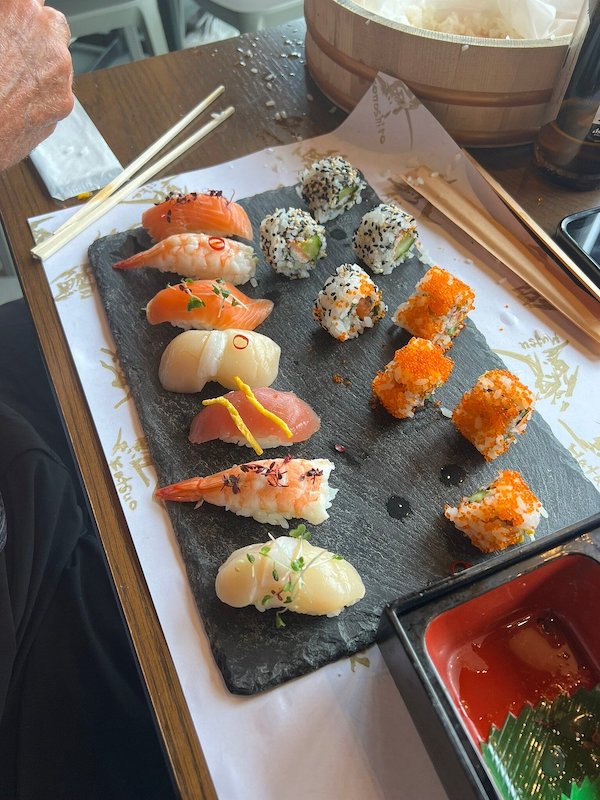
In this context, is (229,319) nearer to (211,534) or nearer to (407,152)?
(211,534)

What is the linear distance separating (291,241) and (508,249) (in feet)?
1.52

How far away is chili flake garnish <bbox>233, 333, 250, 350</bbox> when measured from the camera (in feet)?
3.72

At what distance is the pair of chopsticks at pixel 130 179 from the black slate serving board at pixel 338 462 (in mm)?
85

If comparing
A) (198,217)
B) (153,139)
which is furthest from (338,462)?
(153,139)

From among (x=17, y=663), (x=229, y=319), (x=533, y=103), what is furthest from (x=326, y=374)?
(x=533, y=103)

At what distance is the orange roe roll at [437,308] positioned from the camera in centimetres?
115

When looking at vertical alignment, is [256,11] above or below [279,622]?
above

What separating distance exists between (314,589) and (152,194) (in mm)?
1004

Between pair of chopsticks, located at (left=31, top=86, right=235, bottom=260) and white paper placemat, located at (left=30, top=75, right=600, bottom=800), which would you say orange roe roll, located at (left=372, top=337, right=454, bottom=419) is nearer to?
white paper placemat, located at (left=30, top=75, right=600, bottom=800)

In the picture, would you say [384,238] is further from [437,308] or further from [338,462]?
[338,462]

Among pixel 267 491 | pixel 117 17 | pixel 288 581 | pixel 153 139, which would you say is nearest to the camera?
pixel 288 581

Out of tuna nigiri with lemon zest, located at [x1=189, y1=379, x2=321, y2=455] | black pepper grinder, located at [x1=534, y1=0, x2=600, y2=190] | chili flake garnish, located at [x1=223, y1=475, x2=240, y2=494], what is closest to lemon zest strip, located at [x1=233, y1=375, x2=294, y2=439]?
tuna nigiri with lemon zest, located at [x1=189, y1=379, x2=321, y2=455]

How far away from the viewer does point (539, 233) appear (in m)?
1.33

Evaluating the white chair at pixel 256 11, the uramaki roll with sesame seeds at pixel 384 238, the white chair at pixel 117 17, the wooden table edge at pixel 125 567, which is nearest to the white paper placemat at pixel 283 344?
the wooden table edge at pixel 125 567
